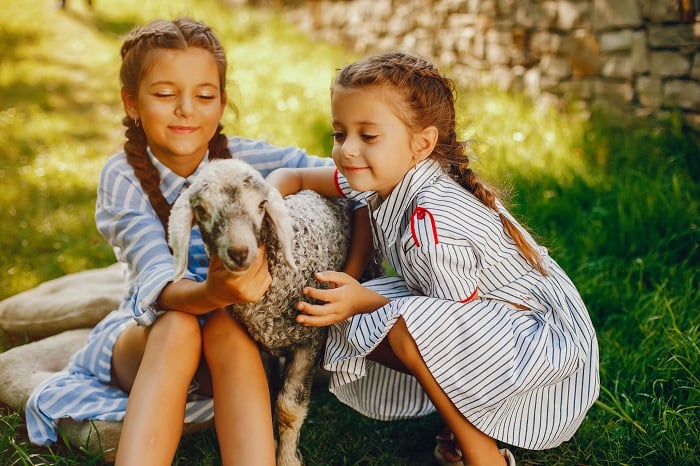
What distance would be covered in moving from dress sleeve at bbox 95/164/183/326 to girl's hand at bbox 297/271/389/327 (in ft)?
1.69

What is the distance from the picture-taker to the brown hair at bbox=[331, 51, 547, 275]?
7.60 ft

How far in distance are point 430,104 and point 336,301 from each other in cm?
78

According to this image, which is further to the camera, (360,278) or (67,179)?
(67,179)

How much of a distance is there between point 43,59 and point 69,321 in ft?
20.3

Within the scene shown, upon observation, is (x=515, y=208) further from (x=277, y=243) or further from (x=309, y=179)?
(x=277, y=243)

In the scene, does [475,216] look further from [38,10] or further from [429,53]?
[38,10]

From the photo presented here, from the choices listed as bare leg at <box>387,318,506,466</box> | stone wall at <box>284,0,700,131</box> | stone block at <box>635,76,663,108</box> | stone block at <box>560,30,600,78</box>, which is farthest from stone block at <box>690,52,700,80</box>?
bare leg at <box>387,318,506,466</box>

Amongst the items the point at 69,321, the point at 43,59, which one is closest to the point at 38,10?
the point at 43,59

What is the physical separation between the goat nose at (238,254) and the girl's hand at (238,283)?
158 mm

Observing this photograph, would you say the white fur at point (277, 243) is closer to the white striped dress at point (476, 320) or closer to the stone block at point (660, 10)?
the white striped dress at point (476, 320)

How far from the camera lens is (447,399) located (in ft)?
7.27

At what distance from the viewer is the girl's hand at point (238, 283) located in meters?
2.02

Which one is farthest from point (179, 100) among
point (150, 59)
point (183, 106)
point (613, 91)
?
Answer: point (613, 91)

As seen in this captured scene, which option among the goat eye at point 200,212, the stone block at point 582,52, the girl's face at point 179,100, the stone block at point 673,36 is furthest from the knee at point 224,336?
the stone block at point 582,52
